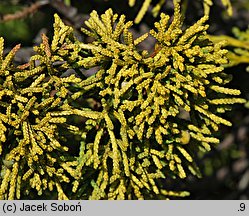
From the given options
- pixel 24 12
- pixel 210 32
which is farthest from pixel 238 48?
pixel 24 12

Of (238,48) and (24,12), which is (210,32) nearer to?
(238,48)

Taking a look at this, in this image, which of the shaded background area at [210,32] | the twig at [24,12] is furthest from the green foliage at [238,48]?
the twig at [24,12]

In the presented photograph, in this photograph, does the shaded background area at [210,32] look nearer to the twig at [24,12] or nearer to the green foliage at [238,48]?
the twig at [24,12]

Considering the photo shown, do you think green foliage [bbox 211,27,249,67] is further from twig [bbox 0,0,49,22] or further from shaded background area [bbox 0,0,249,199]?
twig [bbox 0,0,49,22]

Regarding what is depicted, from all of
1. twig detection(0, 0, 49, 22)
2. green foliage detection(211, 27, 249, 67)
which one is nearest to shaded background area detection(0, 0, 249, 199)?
twig detection(0, 0, 49, 22)

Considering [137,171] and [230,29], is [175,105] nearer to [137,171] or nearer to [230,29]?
[137,171]

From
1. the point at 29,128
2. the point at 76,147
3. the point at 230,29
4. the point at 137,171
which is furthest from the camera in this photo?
the point at 230,29
